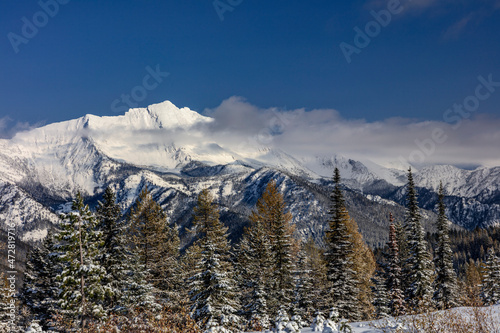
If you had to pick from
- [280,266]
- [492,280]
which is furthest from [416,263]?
[492,280]

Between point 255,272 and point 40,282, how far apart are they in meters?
22.7

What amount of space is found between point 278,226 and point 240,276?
6836 mm

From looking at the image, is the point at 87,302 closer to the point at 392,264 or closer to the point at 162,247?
the point at 162,247

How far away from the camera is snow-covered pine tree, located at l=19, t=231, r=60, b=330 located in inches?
1366

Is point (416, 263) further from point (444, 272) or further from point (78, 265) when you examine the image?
point (78, 265)

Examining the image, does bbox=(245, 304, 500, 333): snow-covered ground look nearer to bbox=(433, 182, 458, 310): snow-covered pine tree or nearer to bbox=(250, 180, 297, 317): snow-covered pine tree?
bbox=(250, 180, 297, 317): snow-covered pine tree

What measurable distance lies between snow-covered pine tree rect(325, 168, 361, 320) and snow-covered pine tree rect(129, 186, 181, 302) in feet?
47.3

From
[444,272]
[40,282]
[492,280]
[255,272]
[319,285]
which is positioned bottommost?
[319,285]

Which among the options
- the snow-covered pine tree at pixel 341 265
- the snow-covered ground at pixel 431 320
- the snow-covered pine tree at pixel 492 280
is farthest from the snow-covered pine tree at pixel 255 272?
the snow-covered pine tree at pixel 492 280

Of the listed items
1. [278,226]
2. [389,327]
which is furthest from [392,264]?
[389,327]

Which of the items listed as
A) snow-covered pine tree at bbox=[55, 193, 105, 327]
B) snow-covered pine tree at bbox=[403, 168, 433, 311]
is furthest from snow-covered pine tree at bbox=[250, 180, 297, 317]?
snow-covered pine tree at bbox=[55, 193, 105, 327]

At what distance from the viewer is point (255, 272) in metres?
31.3

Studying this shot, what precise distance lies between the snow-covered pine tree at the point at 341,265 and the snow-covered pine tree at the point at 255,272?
222 inches

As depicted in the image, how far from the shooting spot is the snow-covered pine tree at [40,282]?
34.7 meters
